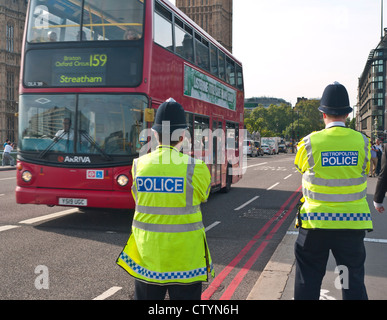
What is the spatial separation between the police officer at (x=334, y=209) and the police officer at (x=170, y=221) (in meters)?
0.96

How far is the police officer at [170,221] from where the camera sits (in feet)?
9.38

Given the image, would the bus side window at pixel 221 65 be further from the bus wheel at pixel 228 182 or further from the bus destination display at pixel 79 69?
the bus destination display at pixel 79 69

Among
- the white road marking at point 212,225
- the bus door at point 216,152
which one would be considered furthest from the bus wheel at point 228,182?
the white road marking at point 212,225

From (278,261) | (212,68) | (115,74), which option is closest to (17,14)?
(212,68)

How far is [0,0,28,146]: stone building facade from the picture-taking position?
51.9 meters

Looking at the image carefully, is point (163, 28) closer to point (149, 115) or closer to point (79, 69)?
point (79, 69)

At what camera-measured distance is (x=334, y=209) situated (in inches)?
139

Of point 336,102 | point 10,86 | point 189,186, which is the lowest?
point 189,186

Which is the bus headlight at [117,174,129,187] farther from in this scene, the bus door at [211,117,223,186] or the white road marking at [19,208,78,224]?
the bus door at [211,117,223,186]

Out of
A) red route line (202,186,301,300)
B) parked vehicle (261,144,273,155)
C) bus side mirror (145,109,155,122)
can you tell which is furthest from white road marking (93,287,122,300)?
parked vehicle (261,144,273,155)

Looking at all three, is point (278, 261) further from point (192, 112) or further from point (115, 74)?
point (192, 112)

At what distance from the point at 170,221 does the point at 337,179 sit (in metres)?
1.40

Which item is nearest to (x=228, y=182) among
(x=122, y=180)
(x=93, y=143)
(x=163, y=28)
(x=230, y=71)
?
(x=230, y=71)

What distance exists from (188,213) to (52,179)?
6.09 metres
